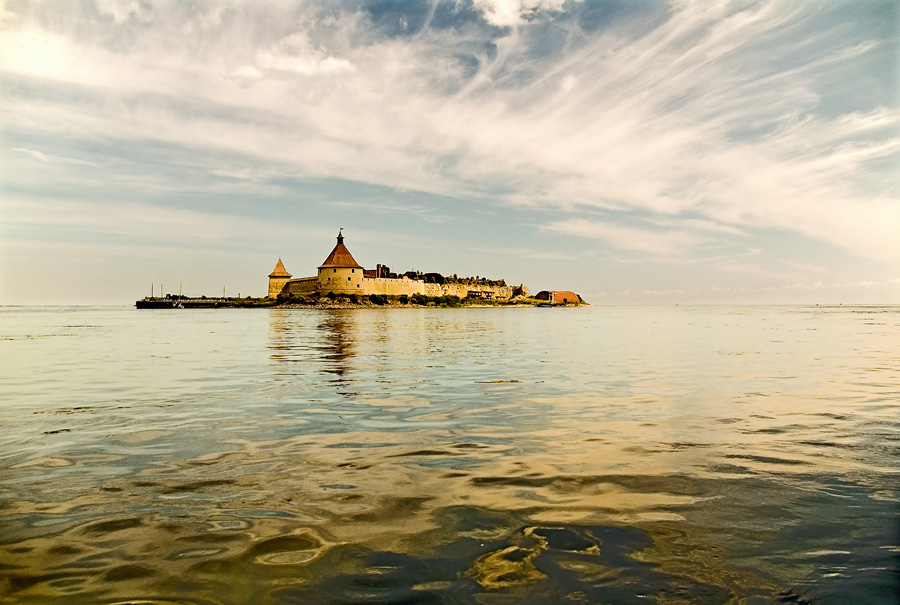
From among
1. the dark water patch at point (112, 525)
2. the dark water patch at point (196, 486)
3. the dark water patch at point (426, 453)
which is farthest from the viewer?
the dark water patch at point (426, 453)

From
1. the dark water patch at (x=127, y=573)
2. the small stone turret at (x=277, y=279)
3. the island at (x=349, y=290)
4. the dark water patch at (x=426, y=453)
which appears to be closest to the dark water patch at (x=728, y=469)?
the dark water patch at (x=426, y=453)

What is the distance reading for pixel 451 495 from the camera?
4.64 meters

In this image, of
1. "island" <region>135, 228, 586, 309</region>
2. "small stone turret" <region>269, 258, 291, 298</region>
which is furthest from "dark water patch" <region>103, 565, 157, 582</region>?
"small stone turret" <region>269, 258, 291, 298</region>

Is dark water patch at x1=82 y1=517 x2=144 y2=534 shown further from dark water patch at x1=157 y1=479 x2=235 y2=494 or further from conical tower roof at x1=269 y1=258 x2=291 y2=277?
conical tower roof at x1=269 y1=258 x2=291 y2=277

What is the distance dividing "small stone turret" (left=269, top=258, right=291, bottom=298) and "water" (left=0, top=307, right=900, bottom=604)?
148 metres

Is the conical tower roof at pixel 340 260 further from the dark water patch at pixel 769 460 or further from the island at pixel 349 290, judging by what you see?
the dark water patch at pixel 769 460

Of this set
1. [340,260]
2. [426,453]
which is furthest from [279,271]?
[426,453]

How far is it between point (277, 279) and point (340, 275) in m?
31.2

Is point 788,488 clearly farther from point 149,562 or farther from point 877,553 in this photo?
point 149,562

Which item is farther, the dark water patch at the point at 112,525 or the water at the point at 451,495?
the dark water patch at the point at 112,525

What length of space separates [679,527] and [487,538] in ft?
4.85

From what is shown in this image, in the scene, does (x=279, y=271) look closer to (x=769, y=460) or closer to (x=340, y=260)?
(x=340, y=260)

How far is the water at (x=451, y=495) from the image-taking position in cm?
319

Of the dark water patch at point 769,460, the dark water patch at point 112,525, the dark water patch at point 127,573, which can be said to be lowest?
the dark water patch at point 127,573
